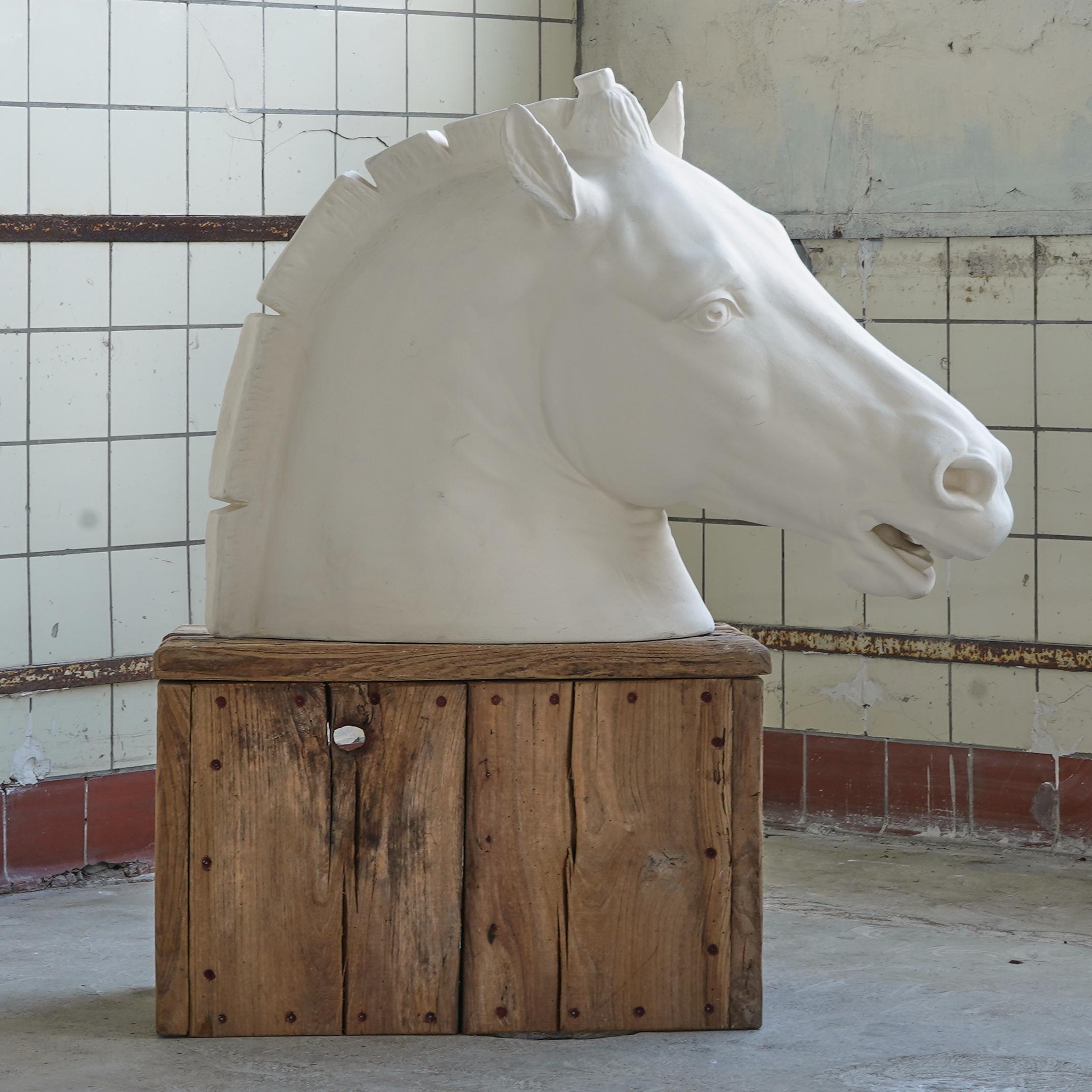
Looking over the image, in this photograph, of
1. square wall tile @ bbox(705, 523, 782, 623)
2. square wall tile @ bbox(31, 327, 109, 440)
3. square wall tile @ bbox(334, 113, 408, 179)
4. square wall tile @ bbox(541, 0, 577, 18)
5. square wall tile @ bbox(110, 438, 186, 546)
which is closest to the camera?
square wall tile @ bbox(31, 327, 109, 440)

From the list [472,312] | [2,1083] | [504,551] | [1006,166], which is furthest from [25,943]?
[1006,166]

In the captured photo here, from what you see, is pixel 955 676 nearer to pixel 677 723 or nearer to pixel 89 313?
pixel 677 723

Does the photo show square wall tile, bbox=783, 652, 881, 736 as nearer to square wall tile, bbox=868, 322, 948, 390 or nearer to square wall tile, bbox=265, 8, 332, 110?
square wall tile, bbox=868, 322, 948, 390

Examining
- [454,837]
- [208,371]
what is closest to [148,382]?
[208,371]

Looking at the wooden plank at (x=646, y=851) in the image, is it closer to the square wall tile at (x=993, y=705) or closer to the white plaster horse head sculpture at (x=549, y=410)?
the white plaster horse head sculpture at (x=549, y=410)

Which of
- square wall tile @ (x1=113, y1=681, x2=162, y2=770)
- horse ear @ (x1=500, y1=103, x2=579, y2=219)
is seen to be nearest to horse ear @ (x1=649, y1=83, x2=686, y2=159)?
horse ear @ (x1=500, y1=103, x2=579, y2=219)

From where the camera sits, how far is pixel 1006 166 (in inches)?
142

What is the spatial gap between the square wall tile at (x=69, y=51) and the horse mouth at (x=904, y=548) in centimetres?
218

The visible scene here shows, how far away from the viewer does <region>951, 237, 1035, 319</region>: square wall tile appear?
11.8 feet

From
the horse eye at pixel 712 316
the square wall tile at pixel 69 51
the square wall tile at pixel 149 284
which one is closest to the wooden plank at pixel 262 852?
the horse eye at pixel 712 316

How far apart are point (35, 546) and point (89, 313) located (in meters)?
0.54

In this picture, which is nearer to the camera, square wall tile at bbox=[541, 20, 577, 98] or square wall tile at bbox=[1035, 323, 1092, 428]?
square wall tile at bbox=[1035, 323, 1092, 428]

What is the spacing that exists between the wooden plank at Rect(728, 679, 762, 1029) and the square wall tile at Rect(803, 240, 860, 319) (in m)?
1.82

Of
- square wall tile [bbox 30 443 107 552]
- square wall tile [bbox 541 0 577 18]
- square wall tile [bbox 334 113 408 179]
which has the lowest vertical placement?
square wall tile [bbox 30 443 107 552]
